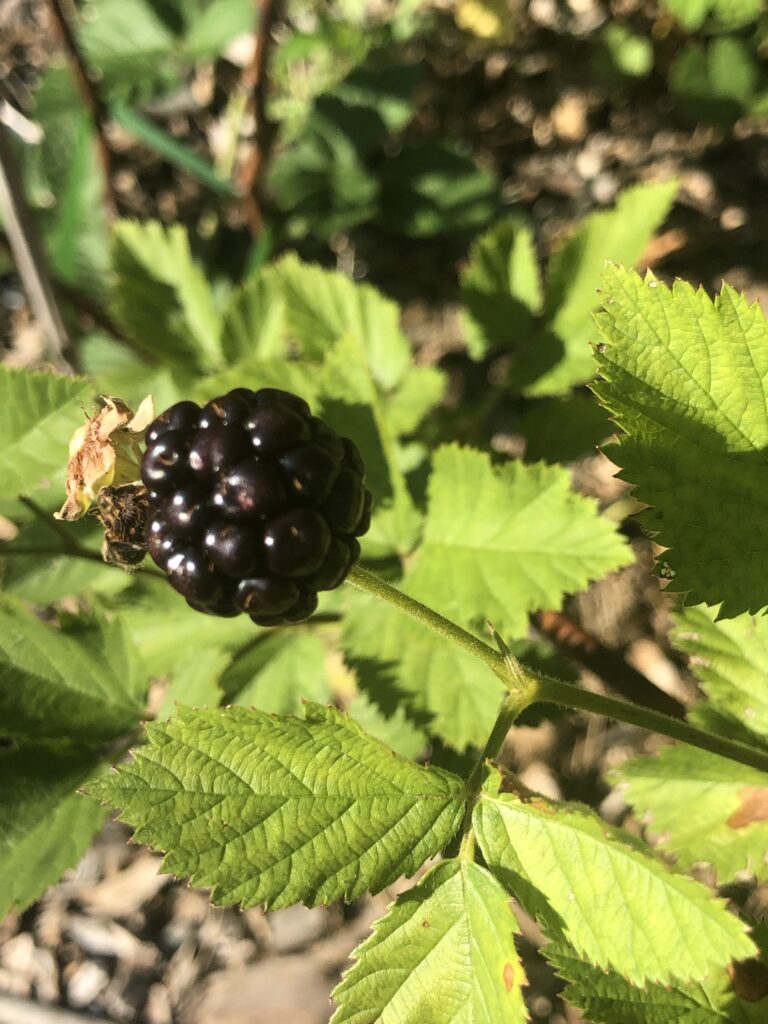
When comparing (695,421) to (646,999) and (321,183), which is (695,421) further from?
(321,183)

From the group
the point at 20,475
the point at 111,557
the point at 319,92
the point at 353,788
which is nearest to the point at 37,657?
the point at 20,475

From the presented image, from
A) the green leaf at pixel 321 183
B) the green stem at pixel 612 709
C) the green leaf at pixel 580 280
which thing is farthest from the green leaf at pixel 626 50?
the green stem at pixel 612 709

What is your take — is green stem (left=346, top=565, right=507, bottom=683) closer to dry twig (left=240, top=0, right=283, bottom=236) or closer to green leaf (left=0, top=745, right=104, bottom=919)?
green leaf (left=0, top=745, right=104, bottom=919)

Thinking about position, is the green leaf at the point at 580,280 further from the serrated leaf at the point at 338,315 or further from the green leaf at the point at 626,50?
the green leaf at the point at 626,50

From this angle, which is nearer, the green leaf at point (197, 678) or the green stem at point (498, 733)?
the green stem at point (498, 733)

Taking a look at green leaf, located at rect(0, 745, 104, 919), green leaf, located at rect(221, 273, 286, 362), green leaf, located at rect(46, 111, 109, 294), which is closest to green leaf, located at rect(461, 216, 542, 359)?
green leaf, located at rect(221, 273, 286, 362)

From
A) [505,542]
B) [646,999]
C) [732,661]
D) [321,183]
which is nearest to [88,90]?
[321,183]
